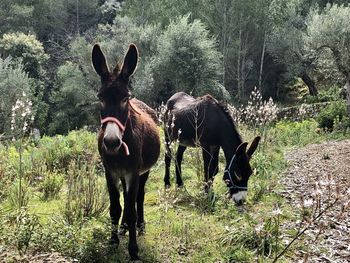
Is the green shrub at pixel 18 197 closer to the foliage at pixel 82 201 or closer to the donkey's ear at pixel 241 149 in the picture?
the foliage at pixel 82 201

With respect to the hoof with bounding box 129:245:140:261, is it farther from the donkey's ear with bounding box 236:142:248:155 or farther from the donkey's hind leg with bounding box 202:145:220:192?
the donkey's hind leg with bounding box 202:145:220:192

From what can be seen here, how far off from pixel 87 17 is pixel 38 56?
51.2 feet

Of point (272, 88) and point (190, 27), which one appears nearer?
point (190, 27)

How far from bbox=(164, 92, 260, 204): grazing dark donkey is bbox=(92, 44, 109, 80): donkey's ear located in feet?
6.11

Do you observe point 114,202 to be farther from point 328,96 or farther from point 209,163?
point 328,96

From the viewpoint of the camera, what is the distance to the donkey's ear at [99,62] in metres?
3.66

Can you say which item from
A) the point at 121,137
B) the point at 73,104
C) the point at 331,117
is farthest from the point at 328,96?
the point at 121,137

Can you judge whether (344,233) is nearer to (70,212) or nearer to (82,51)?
(70,212)

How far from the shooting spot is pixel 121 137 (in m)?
3.44

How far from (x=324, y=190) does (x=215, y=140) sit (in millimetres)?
2605

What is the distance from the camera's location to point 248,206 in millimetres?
5859

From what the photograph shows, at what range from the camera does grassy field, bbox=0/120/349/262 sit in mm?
3770

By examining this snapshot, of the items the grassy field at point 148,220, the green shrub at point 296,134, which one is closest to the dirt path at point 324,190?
the grassy field at point 148,220

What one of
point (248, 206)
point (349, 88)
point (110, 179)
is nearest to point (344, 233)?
point (248, 206)
